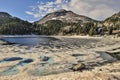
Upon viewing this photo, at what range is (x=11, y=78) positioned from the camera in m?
33.5

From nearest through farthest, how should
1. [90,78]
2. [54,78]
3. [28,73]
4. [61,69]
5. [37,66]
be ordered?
1. [90,78]
2. [54,78]
3. [28,73]
4. [61,69]
5. [37,66]

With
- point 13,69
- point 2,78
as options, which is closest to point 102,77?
point 2,78

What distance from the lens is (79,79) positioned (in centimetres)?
2958

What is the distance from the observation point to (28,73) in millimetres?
37875

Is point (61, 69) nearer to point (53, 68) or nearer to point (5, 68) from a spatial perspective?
point (53, 68)

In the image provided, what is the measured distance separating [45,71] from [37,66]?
5.24 m

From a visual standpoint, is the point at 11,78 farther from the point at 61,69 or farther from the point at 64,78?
the point at 61,69

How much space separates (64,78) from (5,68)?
1599cm

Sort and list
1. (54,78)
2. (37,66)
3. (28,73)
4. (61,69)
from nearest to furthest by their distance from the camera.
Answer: (54,78) < (28,73) < (61,69) < (37,66)

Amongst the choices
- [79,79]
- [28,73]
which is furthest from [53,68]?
[79,79]

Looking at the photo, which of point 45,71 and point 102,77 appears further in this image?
point 45,71

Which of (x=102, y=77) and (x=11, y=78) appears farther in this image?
(x=11, y=78)

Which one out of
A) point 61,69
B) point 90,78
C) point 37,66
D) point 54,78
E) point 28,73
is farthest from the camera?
point 37,66

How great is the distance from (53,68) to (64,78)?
37.1 feet
